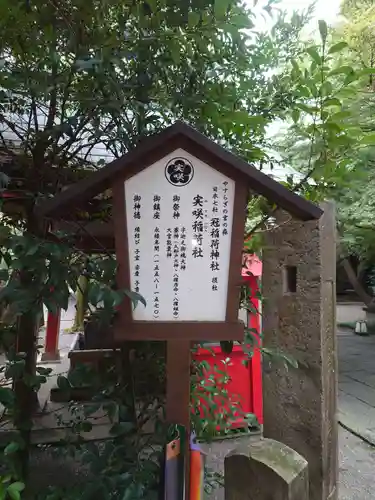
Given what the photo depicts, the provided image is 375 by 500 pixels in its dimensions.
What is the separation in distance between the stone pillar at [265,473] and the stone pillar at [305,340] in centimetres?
97

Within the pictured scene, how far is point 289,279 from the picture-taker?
115 inches

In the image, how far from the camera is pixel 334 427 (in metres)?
2.84

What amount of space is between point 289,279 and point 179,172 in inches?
62.1

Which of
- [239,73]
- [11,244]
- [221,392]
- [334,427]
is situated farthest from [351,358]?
[11,244]

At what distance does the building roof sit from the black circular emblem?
56mm

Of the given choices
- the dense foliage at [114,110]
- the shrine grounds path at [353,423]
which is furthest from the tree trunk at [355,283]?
the dense foliage at [114,110]

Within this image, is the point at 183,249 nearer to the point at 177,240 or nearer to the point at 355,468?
the point at 177,240

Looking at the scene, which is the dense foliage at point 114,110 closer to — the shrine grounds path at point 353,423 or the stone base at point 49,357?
the shrine grounds path at point 353,423

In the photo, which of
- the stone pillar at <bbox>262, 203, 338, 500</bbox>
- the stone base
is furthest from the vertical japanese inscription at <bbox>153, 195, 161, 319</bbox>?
the stone base

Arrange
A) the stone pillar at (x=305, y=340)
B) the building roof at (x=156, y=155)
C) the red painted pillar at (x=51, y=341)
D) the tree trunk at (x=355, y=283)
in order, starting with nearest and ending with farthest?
the building roof at (x=156, y=155), the stone pillar at (x=305, y=340), the red painted pillar at (x=51, y=341), the tree trunk at (x=355, y=283)

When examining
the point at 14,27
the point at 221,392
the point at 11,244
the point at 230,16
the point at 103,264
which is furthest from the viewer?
the point at 221,392

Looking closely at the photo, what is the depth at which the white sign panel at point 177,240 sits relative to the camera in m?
1.69

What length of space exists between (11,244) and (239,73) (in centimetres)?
168

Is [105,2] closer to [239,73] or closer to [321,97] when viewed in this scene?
[239,73]
